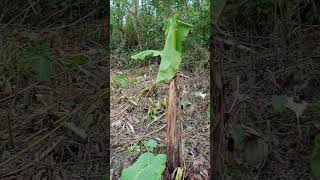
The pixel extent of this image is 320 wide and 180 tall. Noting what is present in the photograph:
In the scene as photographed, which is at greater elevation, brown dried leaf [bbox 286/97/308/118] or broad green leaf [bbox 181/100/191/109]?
brown dried leaf [bbox 286/97/308/118]

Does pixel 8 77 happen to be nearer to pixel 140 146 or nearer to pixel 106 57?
pixel 106 57

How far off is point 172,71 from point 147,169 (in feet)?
1.42

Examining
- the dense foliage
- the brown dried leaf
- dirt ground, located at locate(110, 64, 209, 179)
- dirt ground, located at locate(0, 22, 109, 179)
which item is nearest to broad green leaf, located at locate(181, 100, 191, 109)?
dirt ground, located at locate(110, 64, 209, 179)

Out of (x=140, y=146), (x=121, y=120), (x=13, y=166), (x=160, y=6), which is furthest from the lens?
(x=160, y=6)

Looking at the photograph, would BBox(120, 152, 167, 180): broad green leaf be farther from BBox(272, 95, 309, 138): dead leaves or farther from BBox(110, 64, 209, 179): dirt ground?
BBox(272, 95, 309, 138): dead leaves

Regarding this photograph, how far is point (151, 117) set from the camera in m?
2.24

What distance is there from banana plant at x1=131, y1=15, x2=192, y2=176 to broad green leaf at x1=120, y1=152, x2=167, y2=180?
→ 4.6 inches

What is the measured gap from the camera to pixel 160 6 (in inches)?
113

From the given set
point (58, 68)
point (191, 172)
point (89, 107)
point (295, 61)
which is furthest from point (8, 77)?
point (295, 61)

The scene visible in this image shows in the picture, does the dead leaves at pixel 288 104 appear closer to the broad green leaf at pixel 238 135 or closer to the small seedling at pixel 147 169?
the broad green leaf at pixel 238 135

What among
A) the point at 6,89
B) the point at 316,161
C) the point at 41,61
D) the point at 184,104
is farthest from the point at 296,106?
the point at 6,89

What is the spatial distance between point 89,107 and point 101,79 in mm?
163

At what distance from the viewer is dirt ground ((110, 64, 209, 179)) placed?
1992 millimetres

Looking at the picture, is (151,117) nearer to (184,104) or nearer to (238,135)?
(184,104)
